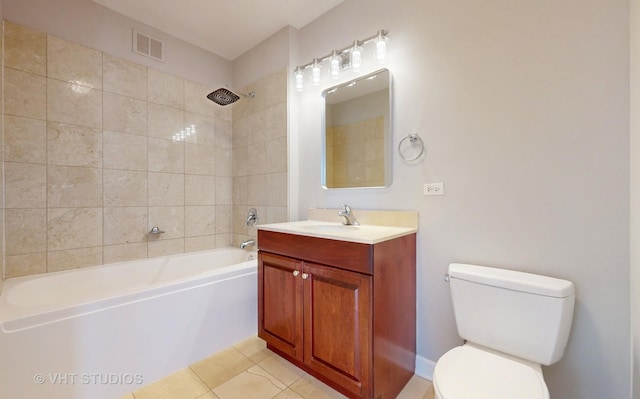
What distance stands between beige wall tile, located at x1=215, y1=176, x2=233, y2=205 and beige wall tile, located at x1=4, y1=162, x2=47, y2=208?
4.15 ft

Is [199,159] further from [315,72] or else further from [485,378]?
[485,378]

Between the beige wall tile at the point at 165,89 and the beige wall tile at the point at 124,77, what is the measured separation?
54mm

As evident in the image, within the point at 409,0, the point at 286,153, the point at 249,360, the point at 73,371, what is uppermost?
the point at 409,0

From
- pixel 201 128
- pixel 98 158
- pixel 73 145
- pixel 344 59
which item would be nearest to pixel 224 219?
pixel 201 128

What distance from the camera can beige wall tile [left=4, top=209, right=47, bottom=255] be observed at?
1.70 meters

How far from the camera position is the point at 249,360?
5.55 ft

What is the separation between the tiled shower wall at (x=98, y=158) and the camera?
5.70ft

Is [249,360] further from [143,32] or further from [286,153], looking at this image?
[143,32]

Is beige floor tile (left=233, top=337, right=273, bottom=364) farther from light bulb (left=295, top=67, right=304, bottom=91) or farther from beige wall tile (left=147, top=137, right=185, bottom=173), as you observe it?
light bulb (left=295, top=67, right=304, bottom=91)

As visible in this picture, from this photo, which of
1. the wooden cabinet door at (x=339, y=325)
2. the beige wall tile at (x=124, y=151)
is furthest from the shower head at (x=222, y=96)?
the wooden cabinet door at (x=339, y=325)

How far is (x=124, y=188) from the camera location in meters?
2.15

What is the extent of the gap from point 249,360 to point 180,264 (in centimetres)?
120

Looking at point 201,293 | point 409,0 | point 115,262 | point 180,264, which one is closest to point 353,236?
point 201,293

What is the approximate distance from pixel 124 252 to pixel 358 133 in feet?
7.07
